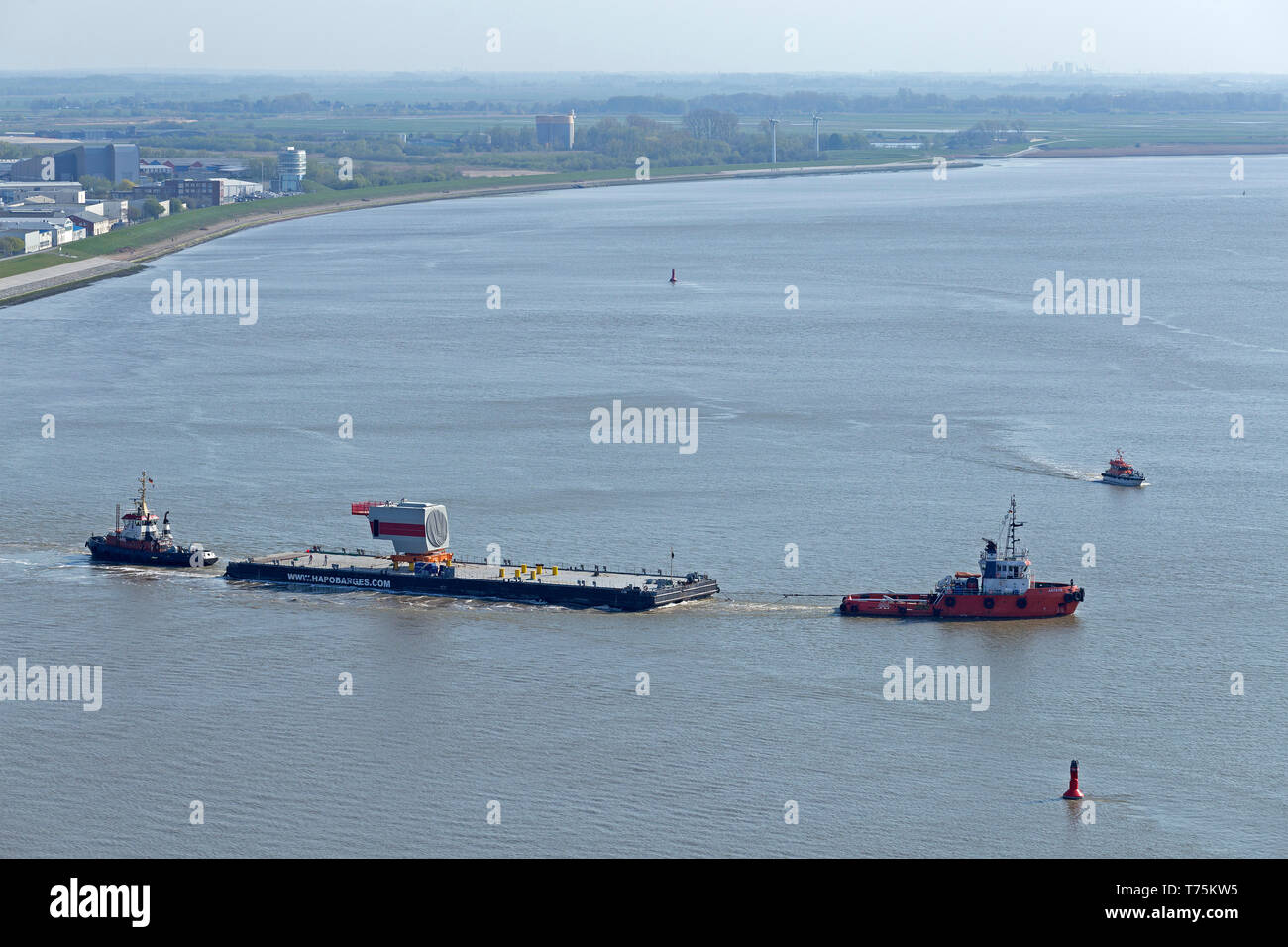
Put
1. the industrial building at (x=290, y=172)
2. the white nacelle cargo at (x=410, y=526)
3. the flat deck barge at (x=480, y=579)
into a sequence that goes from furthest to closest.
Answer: the industrial building at (x=290, y=172) → the white nacelle cargo at (x=410, y=526) → the flat deck barge at (x=480, y=579)

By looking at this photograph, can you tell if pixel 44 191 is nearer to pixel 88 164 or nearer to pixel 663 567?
pixel 88 164

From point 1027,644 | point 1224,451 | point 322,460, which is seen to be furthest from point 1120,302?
point 1027,644

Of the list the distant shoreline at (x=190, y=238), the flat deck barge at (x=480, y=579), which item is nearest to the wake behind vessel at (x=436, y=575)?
the flat deck barge at (x=480, y=579)

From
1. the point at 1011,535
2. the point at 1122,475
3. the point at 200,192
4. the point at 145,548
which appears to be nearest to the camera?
the point at 1011,535

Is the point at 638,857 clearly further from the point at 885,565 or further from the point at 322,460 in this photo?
the point at 322,460

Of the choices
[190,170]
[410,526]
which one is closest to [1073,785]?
[410,526]

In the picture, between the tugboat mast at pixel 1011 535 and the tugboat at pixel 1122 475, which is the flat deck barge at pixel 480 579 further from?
the tugboat at pixel 1122 475
